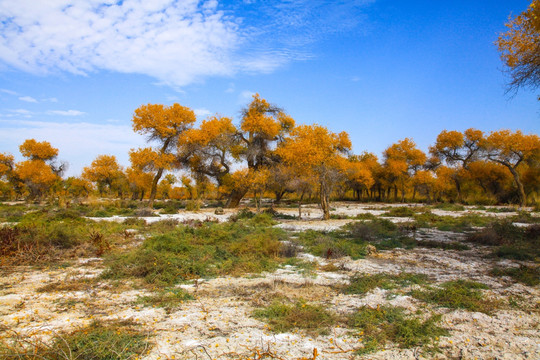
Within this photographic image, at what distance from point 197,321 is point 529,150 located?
3205cm

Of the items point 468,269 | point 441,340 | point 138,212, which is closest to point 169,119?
point 138,212

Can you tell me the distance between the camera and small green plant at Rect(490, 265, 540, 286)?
6.11m

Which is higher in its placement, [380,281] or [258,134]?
[258,134]

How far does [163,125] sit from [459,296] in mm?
25153

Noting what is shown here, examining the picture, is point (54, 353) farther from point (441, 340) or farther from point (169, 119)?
point (169, 119)

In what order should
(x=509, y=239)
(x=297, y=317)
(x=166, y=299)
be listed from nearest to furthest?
1. (x=297, y=317)
2. (x=166, y=299)
3. (x=509, y=239)

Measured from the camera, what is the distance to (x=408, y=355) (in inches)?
144

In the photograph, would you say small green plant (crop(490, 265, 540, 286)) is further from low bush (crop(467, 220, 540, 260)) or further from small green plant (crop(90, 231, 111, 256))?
small green plant (crop(90, 231, 111, 256))

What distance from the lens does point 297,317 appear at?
4527mm

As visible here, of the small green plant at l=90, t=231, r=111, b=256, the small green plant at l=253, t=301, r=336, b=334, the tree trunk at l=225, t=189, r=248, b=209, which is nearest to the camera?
the small green plant at l=253, t=301, r=336, b=334

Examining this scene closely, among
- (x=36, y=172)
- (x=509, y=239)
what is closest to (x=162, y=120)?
(x=36, y=172)

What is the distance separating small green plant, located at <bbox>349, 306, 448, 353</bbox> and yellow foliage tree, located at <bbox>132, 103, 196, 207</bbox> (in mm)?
23855

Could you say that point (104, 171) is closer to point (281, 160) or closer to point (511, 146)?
point (281, 160)

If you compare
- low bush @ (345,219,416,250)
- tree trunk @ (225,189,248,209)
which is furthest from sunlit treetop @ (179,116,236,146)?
low bush @ (345,219,416,250)
